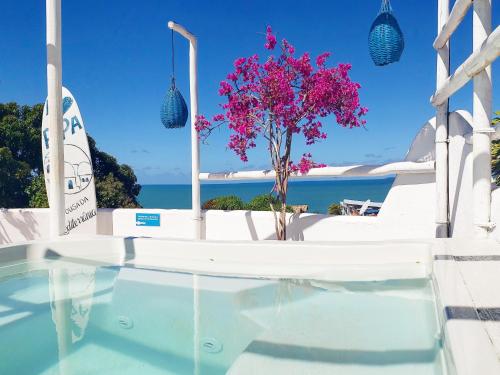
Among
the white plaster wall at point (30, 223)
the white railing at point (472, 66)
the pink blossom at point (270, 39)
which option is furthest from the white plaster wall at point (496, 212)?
the white plaster wall at point (30, 223)

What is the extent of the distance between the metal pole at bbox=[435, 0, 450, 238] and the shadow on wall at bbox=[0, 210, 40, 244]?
506cm

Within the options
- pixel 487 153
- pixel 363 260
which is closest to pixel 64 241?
pixel 363 260

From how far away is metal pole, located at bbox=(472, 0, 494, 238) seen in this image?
244 cm

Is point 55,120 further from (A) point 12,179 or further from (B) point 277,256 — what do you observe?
(A) point 12,179

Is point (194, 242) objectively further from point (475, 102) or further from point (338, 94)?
point (475, 102)

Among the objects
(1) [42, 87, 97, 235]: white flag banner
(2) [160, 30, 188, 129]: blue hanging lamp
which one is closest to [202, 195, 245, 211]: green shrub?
(2) [160, 30, 188, 129]: blue hanging lamp

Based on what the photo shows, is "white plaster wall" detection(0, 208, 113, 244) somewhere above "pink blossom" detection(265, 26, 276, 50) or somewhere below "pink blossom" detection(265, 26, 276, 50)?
below

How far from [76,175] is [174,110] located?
6.22 feet

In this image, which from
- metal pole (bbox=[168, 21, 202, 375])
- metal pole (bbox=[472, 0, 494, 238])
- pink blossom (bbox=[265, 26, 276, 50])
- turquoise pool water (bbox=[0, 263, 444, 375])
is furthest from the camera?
metal pole (bbox=[168, 21, 202, 375])

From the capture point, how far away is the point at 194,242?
3090mm

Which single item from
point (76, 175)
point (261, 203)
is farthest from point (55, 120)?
point (261, 203)

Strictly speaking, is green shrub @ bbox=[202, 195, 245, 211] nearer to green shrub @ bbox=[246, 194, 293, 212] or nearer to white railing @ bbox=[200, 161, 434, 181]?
green shrub @ bbox=[246, 194, 293, 212]

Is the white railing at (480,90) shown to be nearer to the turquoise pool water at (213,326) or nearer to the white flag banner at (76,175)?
the turquoise pool water at (213,326)

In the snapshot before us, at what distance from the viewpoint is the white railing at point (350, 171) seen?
11.1 feet
